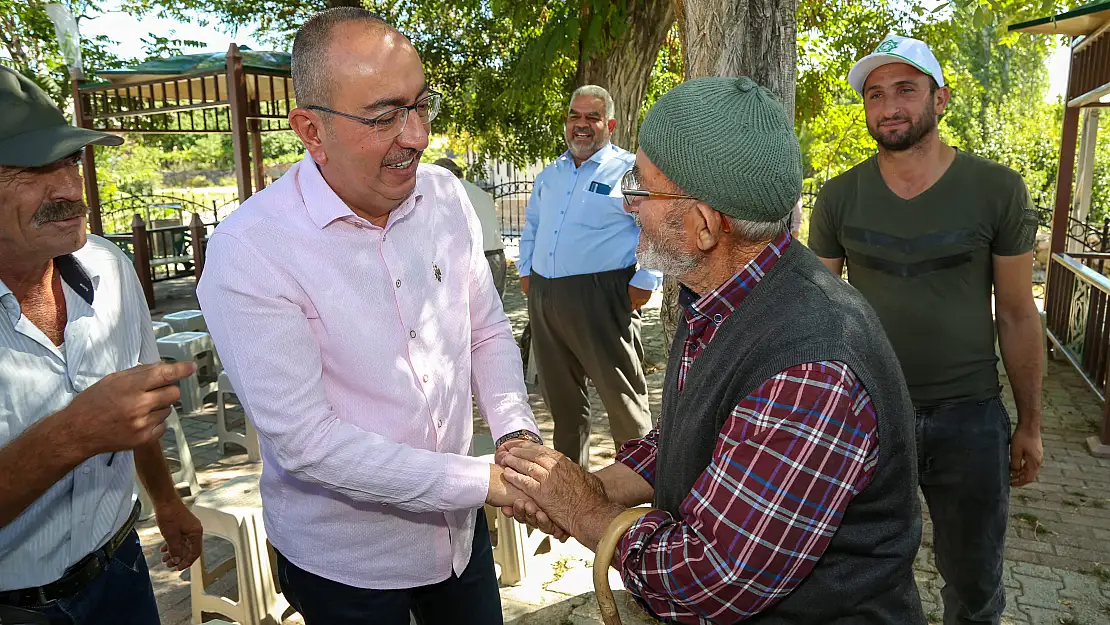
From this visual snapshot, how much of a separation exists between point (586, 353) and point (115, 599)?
3.26 meters

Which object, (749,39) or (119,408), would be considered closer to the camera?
(119,408)

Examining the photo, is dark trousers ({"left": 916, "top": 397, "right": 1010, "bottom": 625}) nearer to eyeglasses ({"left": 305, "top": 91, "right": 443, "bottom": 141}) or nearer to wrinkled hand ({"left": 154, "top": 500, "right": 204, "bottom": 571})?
eyeglasses ({"left": 305, "top": 91, "right": 443, "bottom": 141})

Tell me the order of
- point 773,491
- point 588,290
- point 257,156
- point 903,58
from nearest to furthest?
point 773,491, point 903,58, point 588,290, point 257,156

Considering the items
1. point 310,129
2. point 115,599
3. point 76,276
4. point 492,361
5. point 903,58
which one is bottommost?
point 115,599

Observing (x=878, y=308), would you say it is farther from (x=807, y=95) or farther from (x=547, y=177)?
(x=807, y=95)

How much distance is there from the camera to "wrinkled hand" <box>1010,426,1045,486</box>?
3080mm

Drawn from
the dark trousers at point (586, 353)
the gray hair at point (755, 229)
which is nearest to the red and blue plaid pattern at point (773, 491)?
the gray hair at point (755, 229)

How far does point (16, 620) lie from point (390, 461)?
1.03m

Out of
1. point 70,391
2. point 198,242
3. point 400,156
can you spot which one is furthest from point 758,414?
point 198,242

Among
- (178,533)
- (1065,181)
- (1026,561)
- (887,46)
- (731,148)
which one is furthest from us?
(1065,181)

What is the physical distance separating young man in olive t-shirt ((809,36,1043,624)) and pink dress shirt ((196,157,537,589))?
1.59 meters

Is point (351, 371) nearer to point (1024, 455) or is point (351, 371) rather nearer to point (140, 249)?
point (1024, 455)

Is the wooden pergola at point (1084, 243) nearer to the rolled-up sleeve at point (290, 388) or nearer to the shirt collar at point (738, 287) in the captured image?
the shirt collar at point (738, 287)

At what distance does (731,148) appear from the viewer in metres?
1.61
